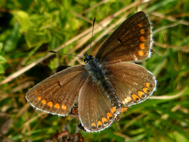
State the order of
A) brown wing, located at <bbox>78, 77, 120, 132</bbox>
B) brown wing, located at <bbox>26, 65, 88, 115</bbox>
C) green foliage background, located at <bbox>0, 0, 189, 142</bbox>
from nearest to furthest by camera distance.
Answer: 1. brown wing, located at <bbox>26, 65, 88, 115</bbox>
2. brown wing, located at <bbox>78, 77, 120, 132</bbox>
3. green foliage background, located at <bbox>0, 0, 189, 142</bbox>

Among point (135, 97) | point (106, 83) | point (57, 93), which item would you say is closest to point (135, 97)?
point (135, 97)

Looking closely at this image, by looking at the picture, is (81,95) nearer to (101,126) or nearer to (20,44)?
(101,126)

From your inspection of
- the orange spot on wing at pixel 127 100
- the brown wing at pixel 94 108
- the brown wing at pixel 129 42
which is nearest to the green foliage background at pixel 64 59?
the orange spot on wing at pixel 127 100

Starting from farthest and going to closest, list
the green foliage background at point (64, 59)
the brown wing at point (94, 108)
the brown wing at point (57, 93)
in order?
the green foliage background at point (64, 59)
the brown wing at point (94, 108)
the brown wing at point (57, 93)

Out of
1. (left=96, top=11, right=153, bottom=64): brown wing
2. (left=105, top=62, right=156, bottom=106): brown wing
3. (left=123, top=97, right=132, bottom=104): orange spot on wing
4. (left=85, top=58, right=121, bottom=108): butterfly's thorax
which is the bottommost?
(left=123, top=97, right=132, bottom=104): orange spot on wing

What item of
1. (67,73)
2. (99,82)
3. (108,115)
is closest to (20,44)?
(67,73)

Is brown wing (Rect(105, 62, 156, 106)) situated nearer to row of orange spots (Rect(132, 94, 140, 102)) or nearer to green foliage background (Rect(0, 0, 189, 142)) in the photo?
row of orange spots (Rect(132, 94, 140, 102))

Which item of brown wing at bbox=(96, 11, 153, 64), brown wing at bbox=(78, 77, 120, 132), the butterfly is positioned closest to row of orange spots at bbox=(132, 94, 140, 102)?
the butterfly

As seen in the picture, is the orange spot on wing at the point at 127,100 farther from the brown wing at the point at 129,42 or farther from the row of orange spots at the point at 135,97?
the brown wing at the point at 129,42

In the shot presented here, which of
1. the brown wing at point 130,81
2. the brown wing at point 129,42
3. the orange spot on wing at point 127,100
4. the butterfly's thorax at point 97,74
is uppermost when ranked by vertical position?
the brown wing at point 129,42
